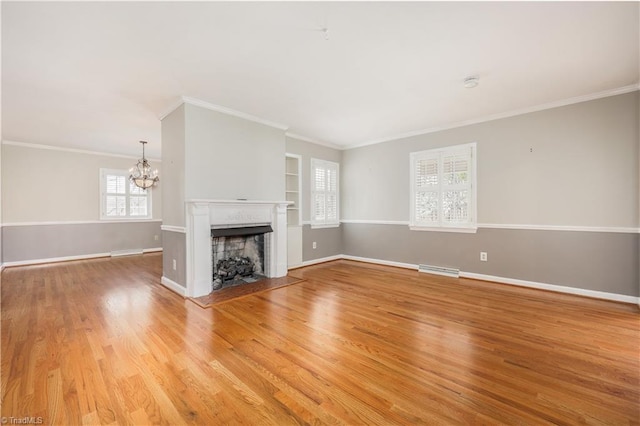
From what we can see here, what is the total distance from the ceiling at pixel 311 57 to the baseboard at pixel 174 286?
2.54m

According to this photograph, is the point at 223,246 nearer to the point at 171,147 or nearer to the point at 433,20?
the point at 171,147

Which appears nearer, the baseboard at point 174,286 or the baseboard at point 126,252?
the baseboard at point 174,286

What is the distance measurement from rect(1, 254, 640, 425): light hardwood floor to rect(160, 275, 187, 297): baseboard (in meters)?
0.19

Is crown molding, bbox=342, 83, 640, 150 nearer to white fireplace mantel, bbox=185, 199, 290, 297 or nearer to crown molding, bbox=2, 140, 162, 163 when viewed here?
white fireplace mantel, bbox=185, 199, 290, 297

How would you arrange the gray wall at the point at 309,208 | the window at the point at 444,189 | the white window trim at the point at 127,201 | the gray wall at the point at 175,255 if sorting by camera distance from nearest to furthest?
the gray wall at the point at 175,255 → the window at the point at 444,189 → the gray wall at the point at 309,208 → the white window trim at the point at 127,201

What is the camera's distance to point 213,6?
77.6 inches

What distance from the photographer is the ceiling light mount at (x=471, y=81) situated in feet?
10.0

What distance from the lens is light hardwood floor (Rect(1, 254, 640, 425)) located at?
62.9 inches

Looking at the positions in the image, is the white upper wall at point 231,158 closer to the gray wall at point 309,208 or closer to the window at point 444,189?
the gray wall at point 309,208

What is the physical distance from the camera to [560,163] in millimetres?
3793

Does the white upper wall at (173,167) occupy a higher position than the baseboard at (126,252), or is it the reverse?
the white upper wall at (173,167)

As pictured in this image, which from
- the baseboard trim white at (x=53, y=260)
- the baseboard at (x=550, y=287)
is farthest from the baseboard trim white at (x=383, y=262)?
the baseboard trim white at (x=53, y=260)

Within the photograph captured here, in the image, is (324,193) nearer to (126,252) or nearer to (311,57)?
(311,57)

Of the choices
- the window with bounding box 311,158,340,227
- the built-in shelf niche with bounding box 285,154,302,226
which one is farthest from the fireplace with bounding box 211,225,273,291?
the window with bounding box 311,158,340,227
